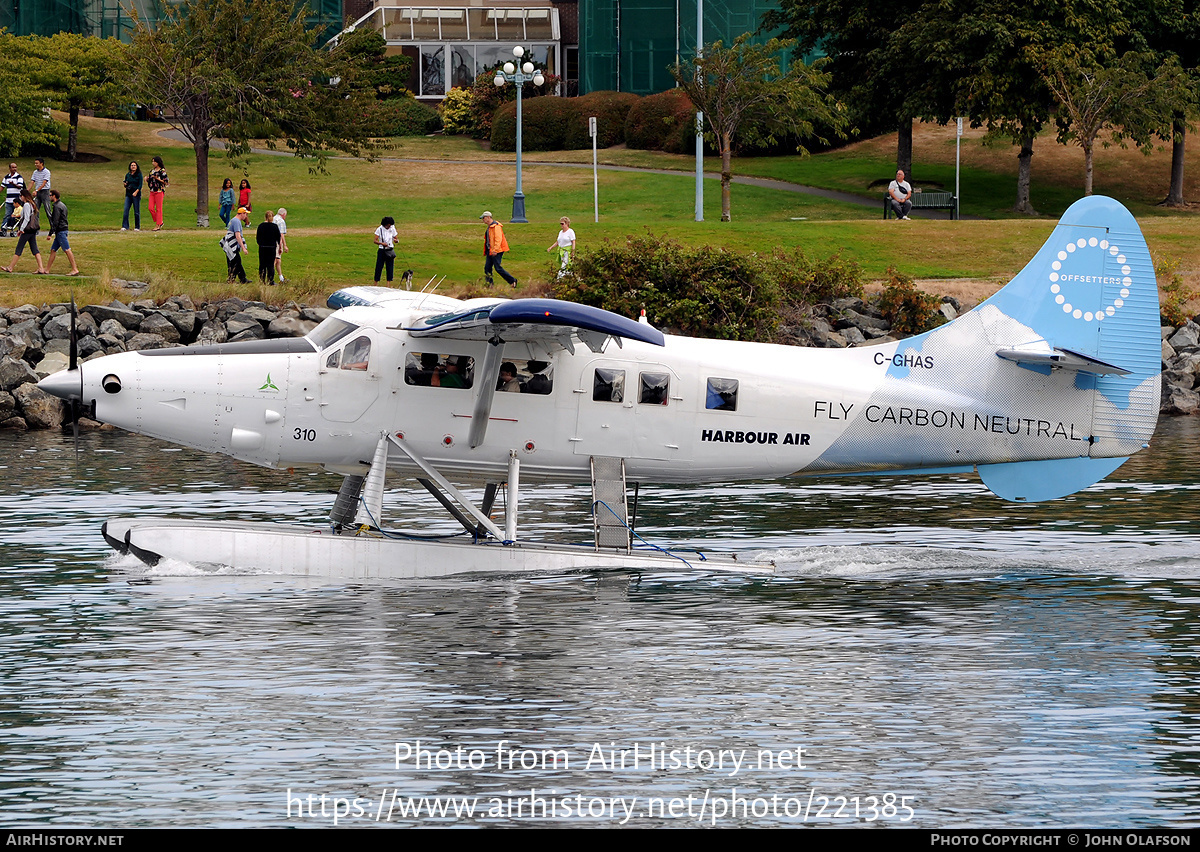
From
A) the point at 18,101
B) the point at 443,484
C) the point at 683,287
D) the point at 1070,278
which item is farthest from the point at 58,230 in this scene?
the point at 18,101

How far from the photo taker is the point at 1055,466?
1650 cm

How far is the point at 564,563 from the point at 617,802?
21.4 ft

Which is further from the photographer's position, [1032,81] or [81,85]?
[81,85]

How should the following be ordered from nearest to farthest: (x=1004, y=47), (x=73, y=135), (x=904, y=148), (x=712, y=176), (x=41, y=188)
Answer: (x=41, y=188) → (x=1004, y=47) → (x=904, y=148) → (x=712, y=176) → (x=73, y=135)

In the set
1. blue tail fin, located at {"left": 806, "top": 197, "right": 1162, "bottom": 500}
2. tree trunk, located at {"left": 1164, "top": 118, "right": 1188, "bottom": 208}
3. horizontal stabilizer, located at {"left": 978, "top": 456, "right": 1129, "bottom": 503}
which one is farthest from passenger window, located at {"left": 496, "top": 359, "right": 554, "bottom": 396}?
tree trunk, located at {"left": 1164, "top": 118, "right": 1188, "bottom": 208}

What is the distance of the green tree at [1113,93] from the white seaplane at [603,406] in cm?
3393

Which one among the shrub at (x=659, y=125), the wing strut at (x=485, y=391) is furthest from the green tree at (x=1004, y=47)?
the wing strut at (x=485, y=391)

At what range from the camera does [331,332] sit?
15727mm

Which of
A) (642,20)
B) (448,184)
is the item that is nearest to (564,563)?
(448,184)

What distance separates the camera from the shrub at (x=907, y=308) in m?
34.9

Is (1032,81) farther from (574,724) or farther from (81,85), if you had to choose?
(574,724)

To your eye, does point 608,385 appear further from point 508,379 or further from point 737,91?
point 737,91

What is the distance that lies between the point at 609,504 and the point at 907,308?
21.2 meters

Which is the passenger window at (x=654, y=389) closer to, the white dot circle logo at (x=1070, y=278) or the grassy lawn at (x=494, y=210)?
the white dot circle logo at (x=1070, y=278)
